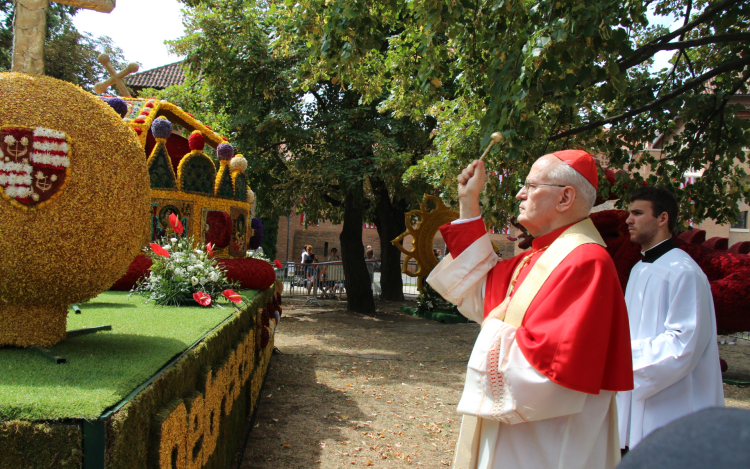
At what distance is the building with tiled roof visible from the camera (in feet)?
95.7

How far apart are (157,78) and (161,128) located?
2644 centimetres

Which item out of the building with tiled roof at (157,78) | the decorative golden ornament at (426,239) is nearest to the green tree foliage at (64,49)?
the building with tiled roof at (157,78)

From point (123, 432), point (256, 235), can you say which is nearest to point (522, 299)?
point (123, 432)

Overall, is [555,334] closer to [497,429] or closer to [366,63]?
[497,429]

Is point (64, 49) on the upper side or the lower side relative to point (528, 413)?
upper

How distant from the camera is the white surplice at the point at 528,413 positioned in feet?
6.59

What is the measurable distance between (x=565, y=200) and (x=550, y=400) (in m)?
0.90

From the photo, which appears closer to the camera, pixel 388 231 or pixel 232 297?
pixel 232 297

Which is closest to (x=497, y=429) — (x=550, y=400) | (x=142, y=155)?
(x=550, y=400)

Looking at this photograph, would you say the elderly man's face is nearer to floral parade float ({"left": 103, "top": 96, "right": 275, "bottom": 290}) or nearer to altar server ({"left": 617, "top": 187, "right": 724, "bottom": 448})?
altar server ({"left": 617, "top": 187, "right": 724, "bottom": 448})

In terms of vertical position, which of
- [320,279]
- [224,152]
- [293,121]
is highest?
[293,121]

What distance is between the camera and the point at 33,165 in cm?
258

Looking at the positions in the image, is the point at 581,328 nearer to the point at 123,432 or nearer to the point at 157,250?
the point at 123,432

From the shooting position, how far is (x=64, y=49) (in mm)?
20125
